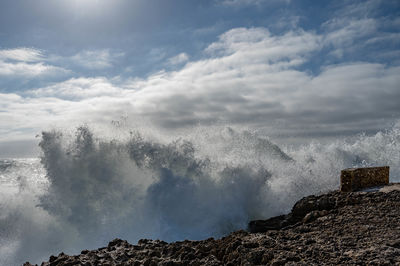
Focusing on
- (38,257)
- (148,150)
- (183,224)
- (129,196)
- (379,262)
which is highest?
(148,150)

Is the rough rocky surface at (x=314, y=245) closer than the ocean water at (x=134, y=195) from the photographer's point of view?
Yes

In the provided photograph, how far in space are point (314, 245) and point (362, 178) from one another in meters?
4.74

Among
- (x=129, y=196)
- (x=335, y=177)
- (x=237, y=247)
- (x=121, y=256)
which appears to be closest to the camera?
(x=237, y=247)

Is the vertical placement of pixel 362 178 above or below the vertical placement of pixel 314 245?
above

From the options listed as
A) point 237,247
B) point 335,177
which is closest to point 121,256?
point 237,247

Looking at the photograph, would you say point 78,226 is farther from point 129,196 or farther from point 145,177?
point 145,177

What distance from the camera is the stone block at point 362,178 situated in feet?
28.3

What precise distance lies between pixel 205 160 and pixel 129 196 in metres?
3.58

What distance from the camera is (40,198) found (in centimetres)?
1239

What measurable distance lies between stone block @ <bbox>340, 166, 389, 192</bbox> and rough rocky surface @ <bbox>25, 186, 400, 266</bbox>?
1.11m

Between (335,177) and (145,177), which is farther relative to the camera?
(335,177)

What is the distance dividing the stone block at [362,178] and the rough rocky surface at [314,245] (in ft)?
3.63

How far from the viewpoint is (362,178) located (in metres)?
8.77

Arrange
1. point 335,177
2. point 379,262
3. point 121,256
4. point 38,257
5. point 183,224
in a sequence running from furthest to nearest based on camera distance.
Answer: point 335,177 < point 183,224 < point 38,257 < point 121,256 < point 379,262
